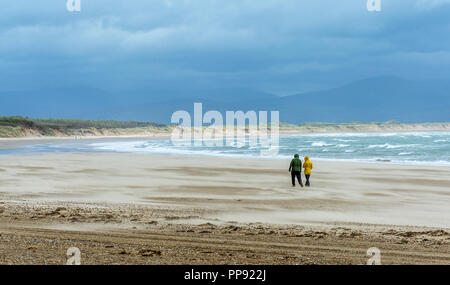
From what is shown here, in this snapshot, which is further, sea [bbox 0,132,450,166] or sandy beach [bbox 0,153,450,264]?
sea [bbox 0,132,450,166]

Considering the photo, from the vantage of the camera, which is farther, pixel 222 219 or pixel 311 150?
pixel 311 150

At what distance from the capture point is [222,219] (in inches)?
435

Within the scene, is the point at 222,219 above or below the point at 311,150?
above

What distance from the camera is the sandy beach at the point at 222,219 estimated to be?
7520 mm

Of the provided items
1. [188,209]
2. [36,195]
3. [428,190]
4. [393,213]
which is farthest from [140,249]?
[428,190]

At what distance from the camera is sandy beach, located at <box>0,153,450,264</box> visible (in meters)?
7.52

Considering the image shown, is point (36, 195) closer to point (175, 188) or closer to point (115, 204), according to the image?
point (115, 204)

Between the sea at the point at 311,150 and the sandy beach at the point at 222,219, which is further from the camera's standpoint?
the sea at the point at 311,150
